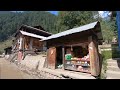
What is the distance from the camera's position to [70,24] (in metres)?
28.5

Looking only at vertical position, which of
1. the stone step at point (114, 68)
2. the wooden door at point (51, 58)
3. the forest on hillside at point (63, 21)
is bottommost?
the stone step at point (114, 68)

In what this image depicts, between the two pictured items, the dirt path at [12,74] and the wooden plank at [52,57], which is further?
the wooden plank at [52,57]

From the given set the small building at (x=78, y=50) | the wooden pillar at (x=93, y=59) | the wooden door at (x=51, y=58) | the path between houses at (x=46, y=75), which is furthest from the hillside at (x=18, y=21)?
the wooden pillar at (x=93, y=59)

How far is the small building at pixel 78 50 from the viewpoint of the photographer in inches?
338

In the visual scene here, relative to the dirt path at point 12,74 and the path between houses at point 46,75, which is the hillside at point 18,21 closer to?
the dirt path at point 12,74

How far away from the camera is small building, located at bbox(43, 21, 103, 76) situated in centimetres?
858

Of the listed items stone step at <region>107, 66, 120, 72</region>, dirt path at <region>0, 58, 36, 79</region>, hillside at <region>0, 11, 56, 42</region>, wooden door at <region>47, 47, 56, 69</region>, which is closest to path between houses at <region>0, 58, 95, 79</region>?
dirt path at <region>0, 58, 36, 79</region>

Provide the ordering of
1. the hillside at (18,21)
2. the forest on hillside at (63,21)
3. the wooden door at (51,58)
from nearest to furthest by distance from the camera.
A: the wooden door at (51,58) → the forest on hillside at (63,21) → the hillside at (18,21)

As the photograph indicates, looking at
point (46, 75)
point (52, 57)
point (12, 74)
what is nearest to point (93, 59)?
point (46, 75)

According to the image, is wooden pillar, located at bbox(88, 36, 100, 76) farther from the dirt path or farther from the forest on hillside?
the forest on hillside

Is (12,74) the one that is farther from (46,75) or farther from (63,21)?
(63,21)
